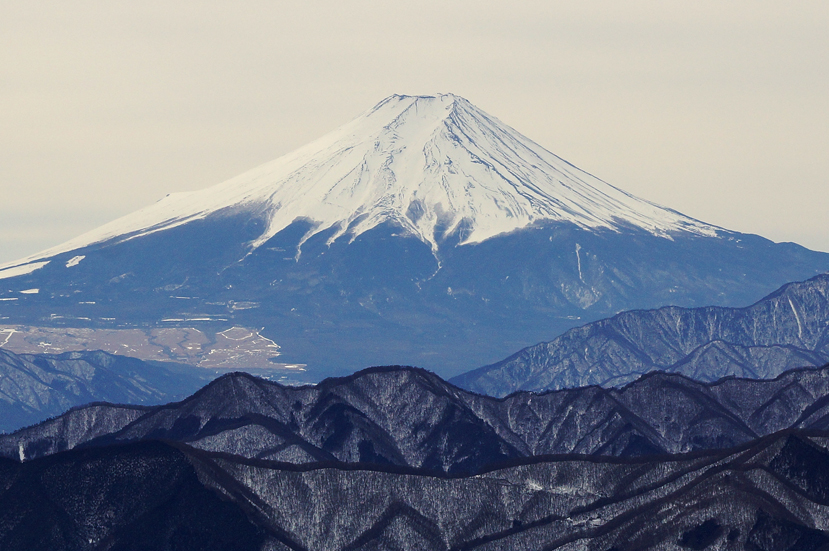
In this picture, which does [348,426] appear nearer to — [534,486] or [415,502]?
[415,502]

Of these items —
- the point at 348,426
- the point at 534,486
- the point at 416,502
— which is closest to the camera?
the point at 416,502

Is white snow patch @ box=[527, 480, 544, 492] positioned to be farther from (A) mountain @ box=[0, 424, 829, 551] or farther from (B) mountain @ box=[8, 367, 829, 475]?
(B) mountain @ box=[8, 367, 829, 475]

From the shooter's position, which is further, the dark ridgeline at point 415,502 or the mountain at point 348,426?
the mountain at point 348,426

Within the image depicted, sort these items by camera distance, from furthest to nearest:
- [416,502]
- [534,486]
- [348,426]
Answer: [348,426] → [534,486] → [416,502]

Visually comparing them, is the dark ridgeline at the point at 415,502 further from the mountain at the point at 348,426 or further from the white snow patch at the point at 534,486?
the mountain at the point at 348,426

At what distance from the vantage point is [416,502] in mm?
137625

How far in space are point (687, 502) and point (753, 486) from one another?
14.1 feet

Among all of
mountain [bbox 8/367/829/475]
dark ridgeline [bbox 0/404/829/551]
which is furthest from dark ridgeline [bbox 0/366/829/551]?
mountain [bbox 8/367/829/475]

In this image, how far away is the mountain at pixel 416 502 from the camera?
120625mm

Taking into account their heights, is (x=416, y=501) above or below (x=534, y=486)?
below

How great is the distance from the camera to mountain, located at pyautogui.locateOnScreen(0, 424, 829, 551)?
120625mm

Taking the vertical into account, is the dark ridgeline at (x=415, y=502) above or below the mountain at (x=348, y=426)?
above

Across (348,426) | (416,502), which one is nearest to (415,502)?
(416,502)

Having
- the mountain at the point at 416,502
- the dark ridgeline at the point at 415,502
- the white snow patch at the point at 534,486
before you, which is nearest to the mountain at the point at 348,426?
the mountain at the point at 416,502
